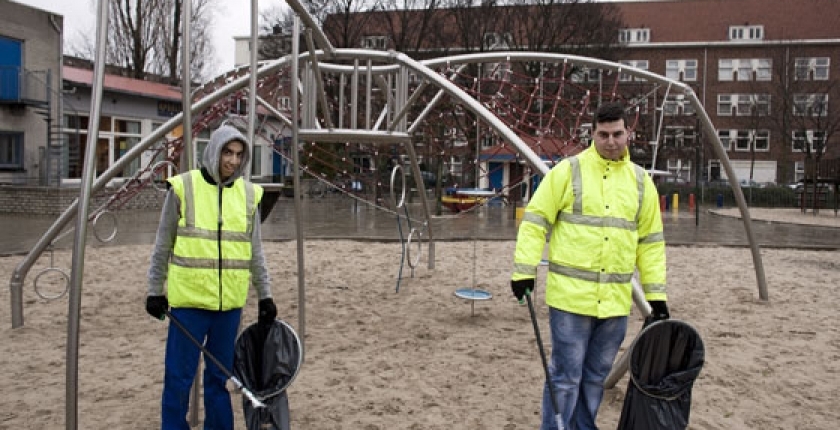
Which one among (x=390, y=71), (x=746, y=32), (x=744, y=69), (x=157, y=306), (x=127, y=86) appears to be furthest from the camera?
(x=746, y=32)

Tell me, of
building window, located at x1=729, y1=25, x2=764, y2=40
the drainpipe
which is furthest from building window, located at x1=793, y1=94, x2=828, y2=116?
the drainpipe

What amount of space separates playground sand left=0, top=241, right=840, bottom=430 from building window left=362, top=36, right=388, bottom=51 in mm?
23134

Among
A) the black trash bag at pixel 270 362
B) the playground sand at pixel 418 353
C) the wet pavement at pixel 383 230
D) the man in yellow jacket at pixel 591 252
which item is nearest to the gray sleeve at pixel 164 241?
the black trash bag at pixel 270 362

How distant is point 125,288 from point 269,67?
9.88ft

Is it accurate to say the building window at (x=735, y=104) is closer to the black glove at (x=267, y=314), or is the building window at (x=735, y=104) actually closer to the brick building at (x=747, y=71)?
the brick building at (x=747, y=71)

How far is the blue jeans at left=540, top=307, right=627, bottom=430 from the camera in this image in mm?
2973

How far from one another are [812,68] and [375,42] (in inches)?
981

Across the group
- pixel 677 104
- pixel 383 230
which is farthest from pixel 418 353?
pixel 383 230

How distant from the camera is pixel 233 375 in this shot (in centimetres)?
310

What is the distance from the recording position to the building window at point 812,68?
35881 millimetres

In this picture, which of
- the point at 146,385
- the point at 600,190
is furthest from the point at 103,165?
the point at 600,190

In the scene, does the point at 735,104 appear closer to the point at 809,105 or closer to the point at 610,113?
the point at 809,105

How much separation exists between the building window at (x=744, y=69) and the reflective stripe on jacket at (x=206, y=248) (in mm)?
45278

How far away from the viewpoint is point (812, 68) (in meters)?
39.0
